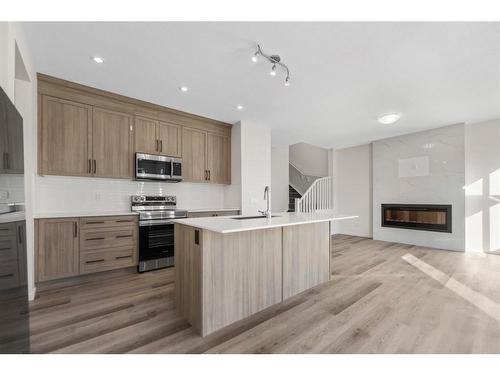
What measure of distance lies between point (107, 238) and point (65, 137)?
1.50 metres

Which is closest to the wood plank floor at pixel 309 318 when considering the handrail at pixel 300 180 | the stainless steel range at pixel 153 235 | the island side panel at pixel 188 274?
the island side panel at pixel 188 274

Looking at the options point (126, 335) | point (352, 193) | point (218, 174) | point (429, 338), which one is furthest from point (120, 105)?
point (352, 193)

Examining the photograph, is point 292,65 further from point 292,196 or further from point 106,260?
point 292,196

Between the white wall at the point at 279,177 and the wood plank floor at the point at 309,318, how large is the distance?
3.65 meters

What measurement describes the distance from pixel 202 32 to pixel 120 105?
212 centimetres

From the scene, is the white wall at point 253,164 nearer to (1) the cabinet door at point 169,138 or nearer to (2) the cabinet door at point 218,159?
(2) the cabinet door at point 218,159

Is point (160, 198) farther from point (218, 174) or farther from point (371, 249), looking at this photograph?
point (371, 249)

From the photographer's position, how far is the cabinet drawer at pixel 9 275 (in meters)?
0.97

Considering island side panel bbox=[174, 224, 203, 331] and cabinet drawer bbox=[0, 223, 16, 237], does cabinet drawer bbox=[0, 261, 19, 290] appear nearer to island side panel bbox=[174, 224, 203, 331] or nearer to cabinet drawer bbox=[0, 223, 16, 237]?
cabinet drawer bbox=[0, 223, 16, 237]

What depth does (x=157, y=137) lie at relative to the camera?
12.5ft

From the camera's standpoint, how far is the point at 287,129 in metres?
5.04

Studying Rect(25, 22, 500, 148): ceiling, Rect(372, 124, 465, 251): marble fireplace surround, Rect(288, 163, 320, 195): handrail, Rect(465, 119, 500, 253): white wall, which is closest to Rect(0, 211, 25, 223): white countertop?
Rect(25, 22, 500, 148): ceiling

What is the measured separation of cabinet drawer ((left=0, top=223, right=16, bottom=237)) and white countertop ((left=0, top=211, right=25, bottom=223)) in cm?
2

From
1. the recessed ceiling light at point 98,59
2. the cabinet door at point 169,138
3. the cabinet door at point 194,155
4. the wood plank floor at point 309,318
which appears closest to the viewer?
the wood plank floor at point 309,318
